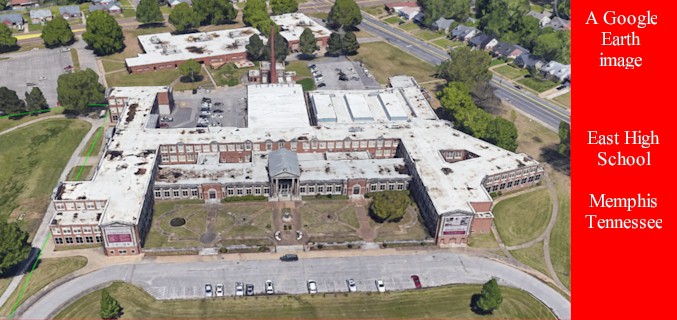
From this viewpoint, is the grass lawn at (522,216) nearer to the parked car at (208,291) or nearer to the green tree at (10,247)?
the parked car at (208,291)

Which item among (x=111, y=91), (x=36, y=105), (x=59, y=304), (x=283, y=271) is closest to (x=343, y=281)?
(x=283, y=271)

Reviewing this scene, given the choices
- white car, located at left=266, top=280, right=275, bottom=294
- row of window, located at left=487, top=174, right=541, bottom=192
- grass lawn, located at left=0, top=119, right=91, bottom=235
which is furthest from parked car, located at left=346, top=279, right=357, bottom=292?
grass lawn, located at left=0, top=119, right=91, bottom=235

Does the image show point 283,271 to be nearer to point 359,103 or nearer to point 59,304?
point 59,304

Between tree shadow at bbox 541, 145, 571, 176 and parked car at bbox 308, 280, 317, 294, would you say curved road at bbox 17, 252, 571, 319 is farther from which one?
tree shadow at bbox 541, 145, 571, 176

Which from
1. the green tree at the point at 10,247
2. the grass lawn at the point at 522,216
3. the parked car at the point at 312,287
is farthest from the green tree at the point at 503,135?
the green tree at the point at 10,247

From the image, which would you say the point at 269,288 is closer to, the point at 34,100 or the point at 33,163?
the point at 33,163

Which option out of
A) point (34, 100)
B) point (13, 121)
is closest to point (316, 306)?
point (34, 100)

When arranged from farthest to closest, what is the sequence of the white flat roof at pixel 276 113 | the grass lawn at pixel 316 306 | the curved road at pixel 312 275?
the white flat roof at pixel 276 113, the curved road at pixel 312 275, the grass lawn at pixel 316 306
